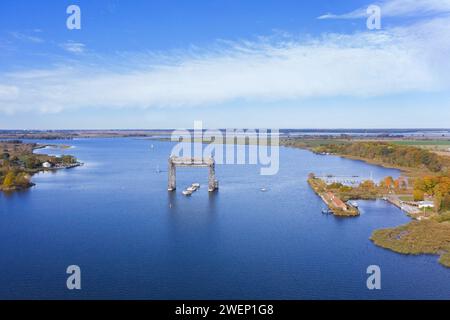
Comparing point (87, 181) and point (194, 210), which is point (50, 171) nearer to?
point (87, 181)

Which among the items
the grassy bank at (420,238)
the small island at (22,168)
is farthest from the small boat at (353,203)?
the small island at (22,168)

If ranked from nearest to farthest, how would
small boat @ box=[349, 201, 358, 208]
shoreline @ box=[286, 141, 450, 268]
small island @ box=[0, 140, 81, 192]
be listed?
shoreline @ box=[286, 141, 450, 268] → small boat @ box=[349, 201, 358, 208] → small island @ box=[0, 140, 81, 192]

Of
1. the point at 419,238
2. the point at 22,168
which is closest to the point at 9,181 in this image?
the point at 22,168

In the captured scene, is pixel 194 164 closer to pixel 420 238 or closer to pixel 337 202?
pixel 337 202

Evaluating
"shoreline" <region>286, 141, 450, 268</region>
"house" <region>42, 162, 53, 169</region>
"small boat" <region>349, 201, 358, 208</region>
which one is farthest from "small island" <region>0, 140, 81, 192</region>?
"shoreline" <region>286, 141, 450, 268</region>

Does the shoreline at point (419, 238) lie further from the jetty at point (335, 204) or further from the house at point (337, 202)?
the house at point (337, 202)

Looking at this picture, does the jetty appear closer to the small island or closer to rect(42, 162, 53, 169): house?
the small island

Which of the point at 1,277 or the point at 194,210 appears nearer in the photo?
the point at 1,277
